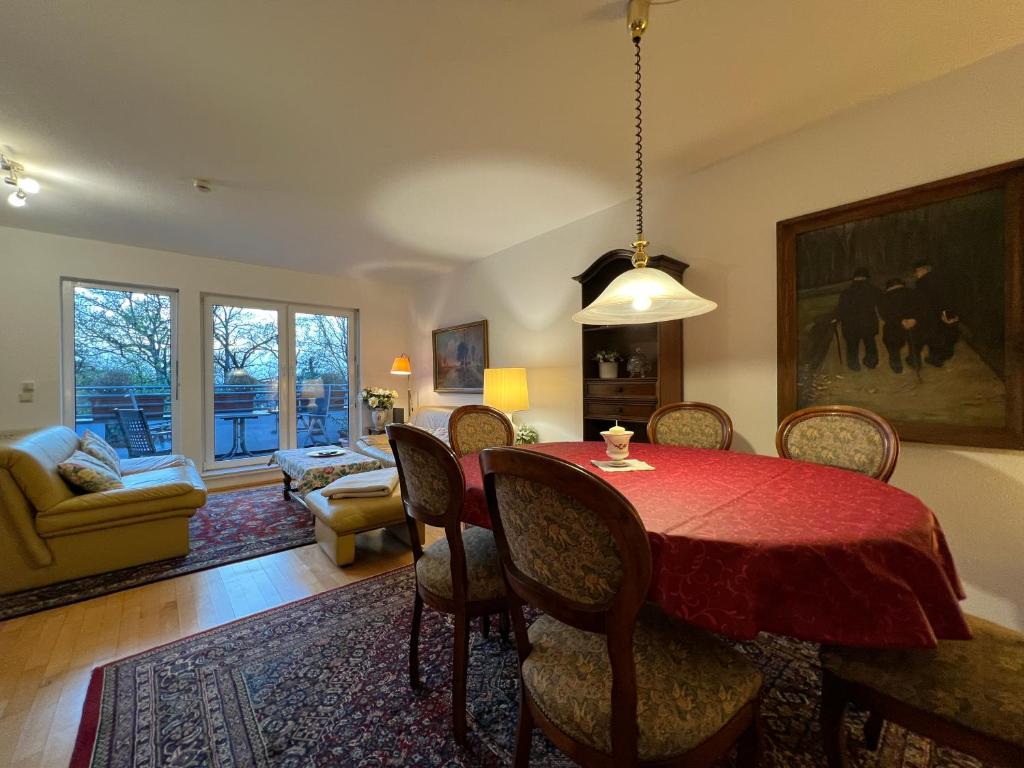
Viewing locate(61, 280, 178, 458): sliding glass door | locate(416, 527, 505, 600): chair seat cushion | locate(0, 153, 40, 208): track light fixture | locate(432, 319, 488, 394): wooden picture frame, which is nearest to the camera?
locate(416, 527, 505, 600): chair seat cushion

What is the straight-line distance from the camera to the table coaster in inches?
59.5

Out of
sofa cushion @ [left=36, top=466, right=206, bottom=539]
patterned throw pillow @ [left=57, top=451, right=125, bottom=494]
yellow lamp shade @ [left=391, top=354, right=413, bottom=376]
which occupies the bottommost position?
sofa cushion @ [left=36, top=466, right=206, bottom=539]

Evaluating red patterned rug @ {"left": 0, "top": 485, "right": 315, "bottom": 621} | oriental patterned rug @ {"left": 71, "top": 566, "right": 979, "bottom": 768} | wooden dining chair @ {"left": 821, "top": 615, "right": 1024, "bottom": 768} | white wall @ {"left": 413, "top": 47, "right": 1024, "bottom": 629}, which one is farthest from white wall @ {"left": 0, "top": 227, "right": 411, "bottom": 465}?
wooden dining chair @ {"left": 821, "top": 615, "right": 1024, "bottom": 768}

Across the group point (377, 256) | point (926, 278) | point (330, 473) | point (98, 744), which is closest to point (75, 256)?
point (377, 256)

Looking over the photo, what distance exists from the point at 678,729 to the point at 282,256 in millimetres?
4945

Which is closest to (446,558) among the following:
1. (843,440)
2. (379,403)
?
(843,440)

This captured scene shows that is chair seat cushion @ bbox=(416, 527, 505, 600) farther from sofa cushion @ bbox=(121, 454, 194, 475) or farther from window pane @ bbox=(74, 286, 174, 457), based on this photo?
window pane @ bbox=(74, 286, 174, 457)

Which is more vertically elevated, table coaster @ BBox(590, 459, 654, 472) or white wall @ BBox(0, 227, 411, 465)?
white wall @ BBox(0, 227, 411, 465)

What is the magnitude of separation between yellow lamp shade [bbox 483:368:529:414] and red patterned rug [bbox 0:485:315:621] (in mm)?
1751

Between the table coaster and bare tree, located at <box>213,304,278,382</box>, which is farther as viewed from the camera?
bare tree, located at <box>213,304,278,382</box>

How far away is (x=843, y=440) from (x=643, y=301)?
1058mm

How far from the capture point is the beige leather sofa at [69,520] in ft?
7.04

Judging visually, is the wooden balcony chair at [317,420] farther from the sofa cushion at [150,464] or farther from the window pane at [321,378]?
the sofa cushion at [150,464]

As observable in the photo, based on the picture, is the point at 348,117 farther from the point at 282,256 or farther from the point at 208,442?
the point at 208,442
